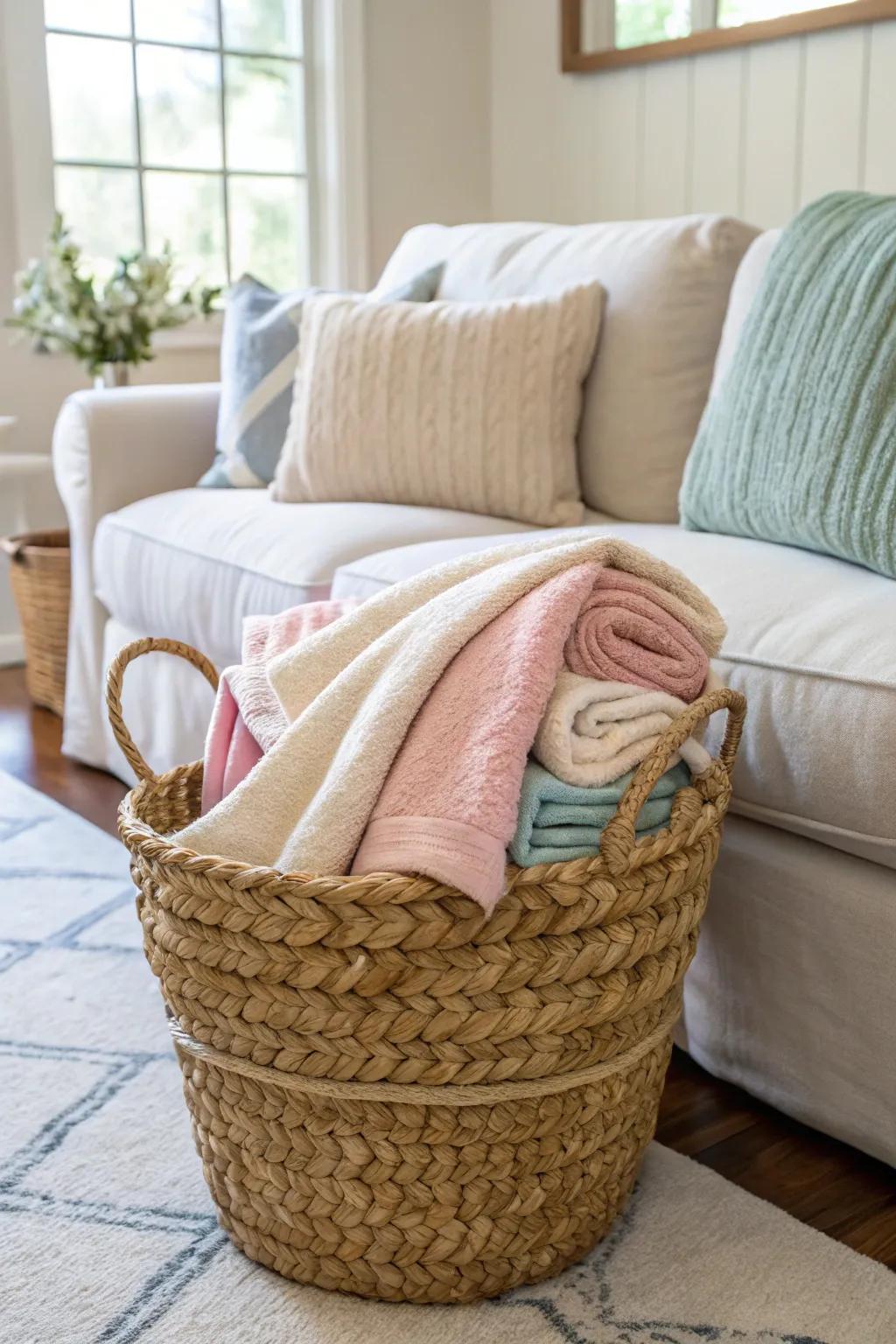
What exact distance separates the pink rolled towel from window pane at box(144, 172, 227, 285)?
245 cm

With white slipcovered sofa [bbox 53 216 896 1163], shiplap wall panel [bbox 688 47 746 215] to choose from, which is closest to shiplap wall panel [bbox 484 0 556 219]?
shiplap wall panel [bbox 688 47 746 215]

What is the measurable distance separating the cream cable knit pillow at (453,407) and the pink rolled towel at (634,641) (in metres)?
0.88

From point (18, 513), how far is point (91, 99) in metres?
0.98

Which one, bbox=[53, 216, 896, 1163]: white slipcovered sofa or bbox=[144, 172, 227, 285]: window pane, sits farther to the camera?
bbox=[144, 172, 227, 285]: window pane

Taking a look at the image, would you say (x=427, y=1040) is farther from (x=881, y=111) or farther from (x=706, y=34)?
(x=706, y=34)

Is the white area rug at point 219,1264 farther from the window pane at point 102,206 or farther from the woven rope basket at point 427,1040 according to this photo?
the window pane at point 102,206

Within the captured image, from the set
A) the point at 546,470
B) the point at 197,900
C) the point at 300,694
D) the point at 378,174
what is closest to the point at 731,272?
the point at 546,470

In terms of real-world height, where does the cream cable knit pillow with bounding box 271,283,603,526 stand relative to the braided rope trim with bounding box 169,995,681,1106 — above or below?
above

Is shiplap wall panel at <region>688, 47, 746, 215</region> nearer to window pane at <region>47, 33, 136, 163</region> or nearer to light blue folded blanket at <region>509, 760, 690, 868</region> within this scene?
window pane at <region>47, 33, 136, 163</region>

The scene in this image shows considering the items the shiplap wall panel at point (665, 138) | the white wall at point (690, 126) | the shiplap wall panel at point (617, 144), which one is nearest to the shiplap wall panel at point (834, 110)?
the white wall at point (690, 126)

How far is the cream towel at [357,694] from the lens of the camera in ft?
3.28

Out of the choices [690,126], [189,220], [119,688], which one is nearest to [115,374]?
[189,220]

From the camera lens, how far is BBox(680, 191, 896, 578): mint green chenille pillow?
1418 mm

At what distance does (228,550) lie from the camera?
1.99 m
